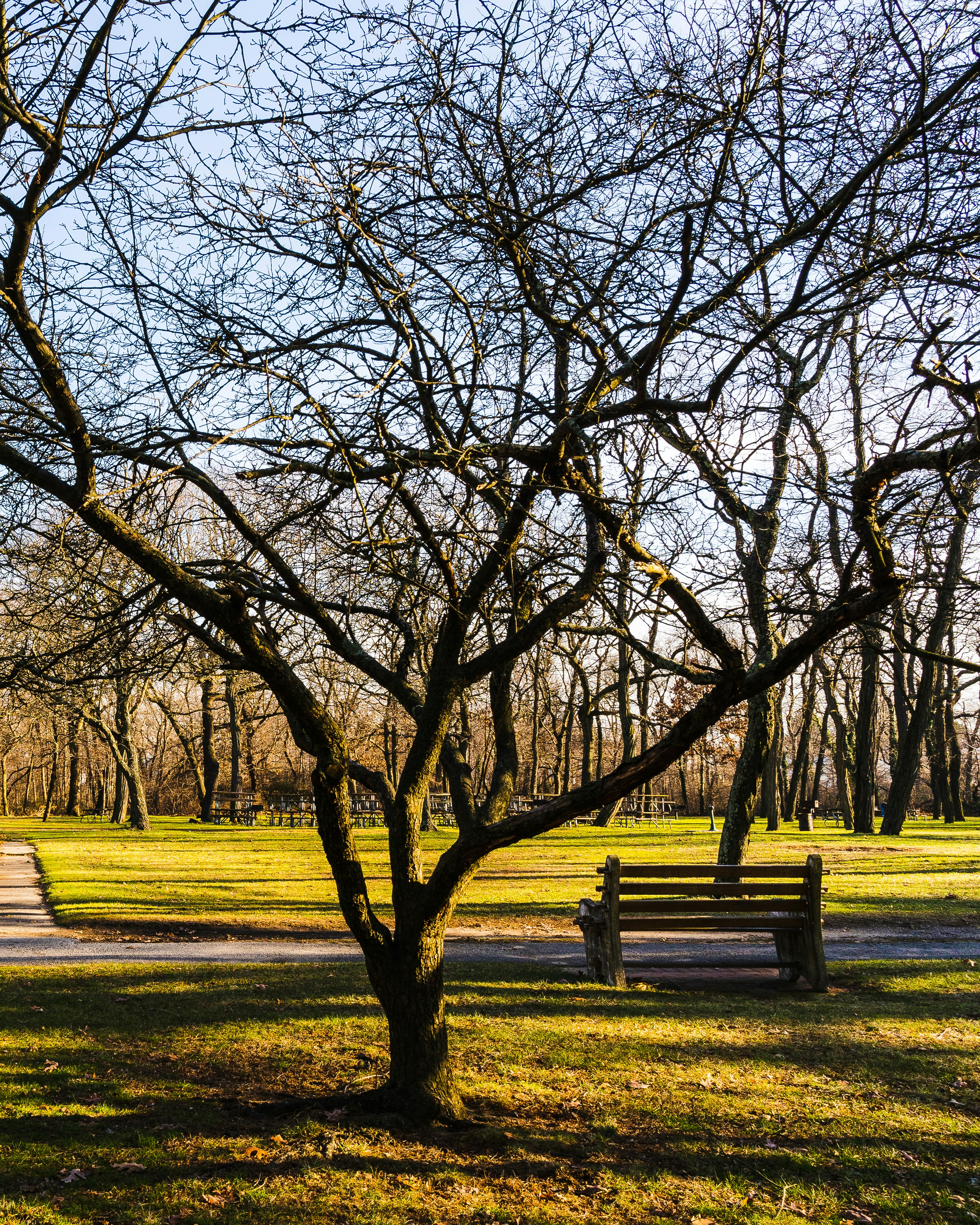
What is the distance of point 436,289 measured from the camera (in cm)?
577

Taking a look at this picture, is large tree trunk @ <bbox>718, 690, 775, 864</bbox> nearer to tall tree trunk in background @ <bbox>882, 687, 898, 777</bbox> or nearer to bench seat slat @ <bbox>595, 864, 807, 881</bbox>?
bench seat slat @ <bbox>595, 864, 807, 881</bbox>

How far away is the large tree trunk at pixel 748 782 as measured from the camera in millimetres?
14945

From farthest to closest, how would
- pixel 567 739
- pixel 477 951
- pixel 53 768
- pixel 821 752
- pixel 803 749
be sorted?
1. pixel 821 752
2. pixel 53 768
3. pixel 567 739
4. pixel 803 749
5. pixel 477 951

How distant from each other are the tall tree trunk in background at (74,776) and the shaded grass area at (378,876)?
7499 millimetres

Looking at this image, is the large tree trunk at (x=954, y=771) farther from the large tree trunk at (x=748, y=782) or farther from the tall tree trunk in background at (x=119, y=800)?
the tall tree trunk in background at (x=119, y=800)

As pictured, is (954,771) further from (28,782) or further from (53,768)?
(28,782)

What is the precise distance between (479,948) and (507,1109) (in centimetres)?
573

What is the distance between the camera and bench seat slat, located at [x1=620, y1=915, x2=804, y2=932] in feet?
31.4

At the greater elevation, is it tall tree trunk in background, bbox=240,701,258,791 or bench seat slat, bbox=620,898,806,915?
tall tree trunk in background, bbox=240,701,258,791

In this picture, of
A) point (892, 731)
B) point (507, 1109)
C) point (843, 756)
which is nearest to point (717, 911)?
point (507, 1109)

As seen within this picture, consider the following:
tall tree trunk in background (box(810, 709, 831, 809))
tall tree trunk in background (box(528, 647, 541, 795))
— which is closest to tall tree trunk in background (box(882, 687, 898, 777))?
tall tree trunk in background (box(810, 709, 831, 809))

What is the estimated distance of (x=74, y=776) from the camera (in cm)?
4738

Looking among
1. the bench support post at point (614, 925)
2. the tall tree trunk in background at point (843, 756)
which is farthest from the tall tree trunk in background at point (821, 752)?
the bench support post at point (614, 925)

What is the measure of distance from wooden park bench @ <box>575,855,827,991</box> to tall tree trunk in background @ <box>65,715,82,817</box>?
31.3m
